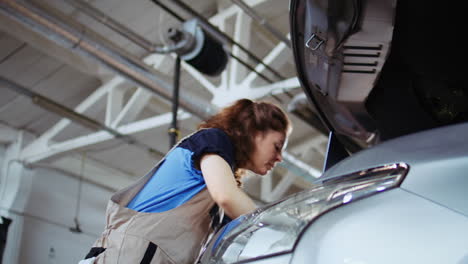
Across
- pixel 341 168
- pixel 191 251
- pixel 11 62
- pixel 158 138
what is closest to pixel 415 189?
pixel 341 168

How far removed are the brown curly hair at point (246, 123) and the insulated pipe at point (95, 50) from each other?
10.2 feet

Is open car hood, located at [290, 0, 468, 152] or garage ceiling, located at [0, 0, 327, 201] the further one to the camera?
garage ceiling, located at [0, 0, 327, 201]

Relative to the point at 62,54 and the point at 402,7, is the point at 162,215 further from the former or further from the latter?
the point at 62,54

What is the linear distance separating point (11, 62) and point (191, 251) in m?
5.24

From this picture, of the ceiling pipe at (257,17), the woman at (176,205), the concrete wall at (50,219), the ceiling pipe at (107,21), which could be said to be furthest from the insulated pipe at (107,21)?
the woman at (176,205)

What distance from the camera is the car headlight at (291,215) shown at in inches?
26.8

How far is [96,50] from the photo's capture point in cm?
461

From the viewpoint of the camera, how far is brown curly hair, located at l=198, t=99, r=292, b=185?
1458 mm

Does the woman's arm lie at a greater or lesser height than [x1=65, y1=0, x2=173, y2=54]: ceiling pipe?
lesser

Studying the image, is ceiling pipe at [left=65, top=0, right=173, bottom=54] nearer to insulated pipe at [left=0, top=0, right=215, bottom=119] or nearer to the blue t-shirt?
insulated pipe at [left=0, top=0, right=215, bottom=119]

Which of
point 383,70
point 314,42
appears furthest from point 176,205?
point 383,70

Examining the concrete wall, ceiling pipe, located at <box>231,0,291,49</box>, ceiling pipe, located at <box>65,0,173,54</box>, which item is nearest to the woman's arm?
ceiling pipe, located at <box>65,0,173,54</box>

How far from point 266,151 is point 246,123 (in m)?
0.10

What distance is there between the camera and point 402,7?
1267 mm
